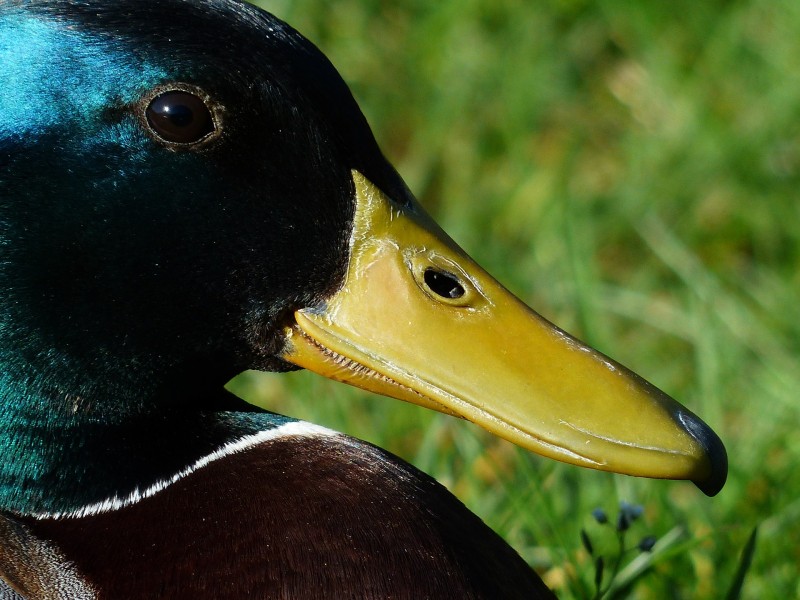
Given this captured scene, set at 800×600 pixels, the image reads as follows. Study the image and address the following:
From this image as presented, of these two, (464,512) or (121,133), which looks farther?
(464,512)


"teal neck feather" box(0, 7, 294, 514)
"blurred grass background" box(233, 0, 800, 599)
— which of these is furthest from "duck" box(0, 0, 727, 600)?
"blurred grass background" box(233, 0, 800, 599)

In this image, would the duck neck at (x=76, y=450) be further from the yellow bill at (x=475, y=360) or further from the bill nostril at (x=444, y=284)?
the bill nostril at (x=444, y=284)

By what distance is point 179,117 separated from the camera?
1712mm

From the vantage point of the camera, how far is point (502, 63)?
420cm

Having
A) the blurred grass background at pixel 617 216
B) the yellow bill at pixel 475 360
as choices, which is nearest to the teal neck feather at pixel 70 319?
the yellow bill at pixel 475 360

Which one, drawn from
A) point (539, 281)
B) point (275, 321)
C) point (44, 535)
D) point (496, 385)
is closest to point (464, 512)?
point (496, 385)

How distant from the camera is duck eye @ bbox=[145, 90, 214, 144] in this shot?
1.70 metres

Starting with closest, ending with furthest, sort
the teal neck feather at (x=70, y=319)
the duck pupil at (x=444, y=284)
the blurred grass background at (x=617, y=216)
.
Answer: the teal neck feather at (x=70, y=319), the duck pupil at (x=444, y=284), the blurred grass background at (x=617, y=216)

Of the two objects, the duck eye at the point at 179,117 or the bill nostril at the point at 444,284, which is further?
the bill nostril at the point at 444,284

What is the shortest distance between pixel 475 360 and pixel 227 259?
363mm

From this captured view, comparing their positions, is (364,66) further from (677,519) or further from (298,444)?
(298,444)

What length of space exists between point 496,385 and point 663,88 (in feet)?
8.22

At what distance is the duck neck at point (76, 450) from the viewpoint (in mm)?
1776

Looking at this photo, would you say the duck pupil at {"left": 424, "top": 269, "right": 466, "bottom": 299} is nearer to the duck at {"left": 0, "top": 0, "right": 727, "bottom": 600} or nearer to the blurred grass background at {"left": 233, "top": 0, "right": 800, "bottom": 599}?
the duck at {"left": 0, "top": 0, "right": 727, "bottom": 600}
